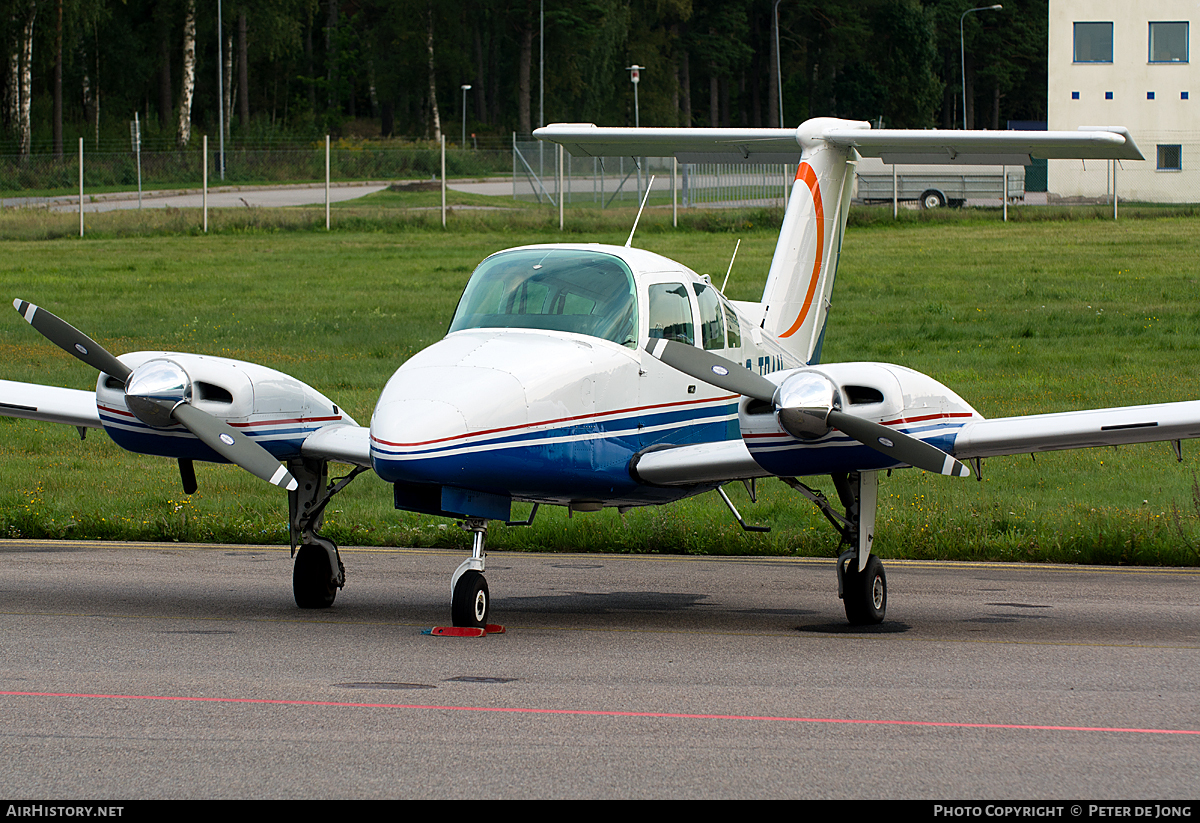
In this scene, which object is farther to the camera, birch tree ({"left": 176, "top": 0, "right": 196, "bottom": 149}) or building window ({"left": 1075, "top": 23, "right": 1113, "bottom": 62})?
birch tree ({"left": 176, "top": 0, "right": 196, "bottom": 149})

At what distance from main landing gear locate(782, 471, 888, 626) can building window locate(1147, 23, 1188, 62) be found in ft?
181

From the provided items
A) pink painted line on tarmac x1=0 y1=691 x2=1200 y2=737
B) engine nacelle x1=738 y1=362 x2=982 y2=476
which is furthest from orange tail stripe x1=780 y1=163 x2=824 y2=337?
pink painted line on tarmac x1=0 y1=691 x2=1200 y2=737

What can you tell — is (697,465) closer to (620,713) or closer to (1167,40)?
(620,713)

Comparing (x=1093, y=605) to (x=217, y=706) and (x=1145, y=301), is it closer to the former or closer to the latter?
(x=217, y=706)

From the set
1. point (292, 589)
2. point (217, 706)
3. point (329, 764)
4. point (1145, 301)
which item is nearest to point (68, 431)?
point (292, 589)

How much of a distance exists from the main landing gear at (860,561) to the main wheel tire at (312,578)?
3.74 m

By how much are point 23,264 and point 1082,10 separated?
44203 mm

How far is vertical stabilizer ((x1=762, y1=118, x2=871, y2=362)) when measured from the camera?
1449 cm

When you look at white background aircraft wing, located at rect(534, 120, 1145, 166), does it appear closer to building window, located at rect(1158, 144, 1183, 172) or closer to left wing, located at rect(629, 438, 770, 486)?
left wing, located at rect(629, 438, 770, 486)

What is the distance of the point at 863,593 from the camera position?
10867 mm

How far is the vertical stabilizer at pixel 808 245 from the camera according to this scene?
47.5ft

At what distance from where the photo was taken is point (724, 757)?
275 inches

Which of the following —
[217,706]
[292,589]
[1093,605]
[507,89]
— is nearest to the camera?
[217,706]

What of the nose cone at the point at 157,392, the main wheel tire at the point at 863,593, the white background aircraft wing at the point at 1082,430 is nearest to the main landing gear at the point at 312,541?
the nose cone at the point at 157,392
